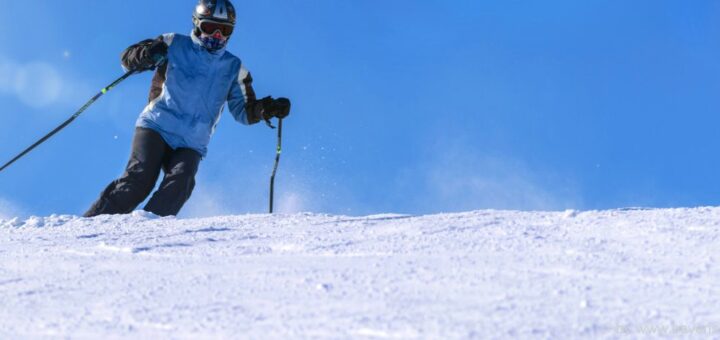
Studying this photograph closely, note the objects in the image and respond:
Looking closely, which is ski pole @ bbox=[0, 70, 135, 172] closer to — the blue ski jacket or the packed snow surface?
the blue ski jacket

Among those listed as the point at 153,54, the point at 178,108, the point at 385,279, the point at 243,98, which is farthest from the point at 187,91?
the point at 385,279

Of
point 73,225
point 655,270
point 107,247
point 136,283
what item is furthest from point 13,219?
point 655,270

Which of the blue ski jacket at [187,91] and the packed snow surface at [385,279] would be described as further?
the blue ski jacket at [187,91]

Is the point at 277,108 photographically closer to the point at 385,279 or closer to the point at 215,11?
the point at 215,11

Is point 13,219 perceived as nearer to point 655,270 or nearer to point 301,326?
point 301,326

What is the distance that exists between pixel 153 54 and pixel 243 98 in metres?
0.86

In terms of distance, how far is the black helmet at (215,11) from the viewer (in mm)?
6363

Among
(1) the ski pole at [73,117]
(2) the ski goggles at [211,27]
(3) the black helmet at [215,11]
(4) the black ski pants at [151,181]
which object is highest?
(3) the black helmet at [215,11]

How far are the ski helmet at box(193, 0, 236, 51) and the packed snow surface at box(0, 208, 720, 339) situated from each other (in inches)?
108

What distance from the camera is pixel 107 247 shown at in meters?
3.54

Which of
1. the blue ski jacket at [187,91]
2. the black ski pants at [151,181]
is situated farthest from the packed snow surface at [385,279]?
the blue ski jacket at [187,91]

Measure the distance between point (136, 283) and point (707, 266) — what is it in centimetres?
189

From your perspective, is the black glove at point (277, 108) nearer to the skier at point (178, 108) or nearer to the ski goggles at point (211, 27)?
the skier at point (178, 108)

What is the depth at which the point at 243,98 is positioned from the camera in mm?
6754
